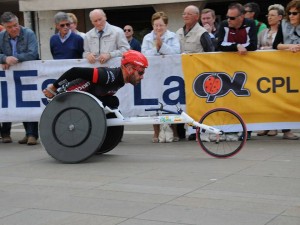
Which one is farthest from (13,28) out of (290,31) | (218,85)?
(290,31)

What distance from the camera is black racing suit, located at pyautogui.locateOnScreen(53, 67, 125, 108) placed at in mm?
8211

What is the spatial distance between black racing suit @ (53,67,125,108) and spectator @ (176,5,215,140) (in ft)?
6.71

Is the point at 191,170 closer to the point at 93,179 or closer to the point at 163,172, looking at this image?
the point at 163,172

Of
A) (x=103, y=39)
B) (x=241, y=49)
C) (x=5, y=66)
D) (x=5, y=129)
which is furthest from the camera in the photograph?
(x=5, y=129)

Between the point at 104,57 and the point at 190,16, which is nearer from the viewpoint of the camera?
the point at 104,57

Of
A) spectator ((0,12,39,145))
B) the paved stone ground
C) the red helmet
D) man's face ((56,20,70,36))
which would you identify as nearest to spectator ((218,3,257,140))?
the paved stone ground

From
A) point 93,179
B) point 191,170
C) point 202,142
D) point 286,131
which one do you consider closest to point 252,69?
point 286,131

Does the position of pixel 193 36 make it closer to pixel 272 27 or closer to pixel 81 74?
pixel 272 27

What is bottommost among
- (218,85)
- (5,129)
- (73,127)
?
(5,129)

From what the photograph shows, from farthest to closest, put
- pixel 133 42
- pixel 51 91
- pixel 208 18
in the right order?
pixel 133 42, pixel 208 18, pixel 51 91

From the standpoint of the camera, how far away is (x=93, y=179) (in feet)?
24.0

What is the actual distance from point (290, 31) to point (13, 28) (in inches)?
171

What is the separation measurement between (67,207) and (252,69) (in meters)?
4.59

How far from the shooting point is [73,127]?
8.27 meters
